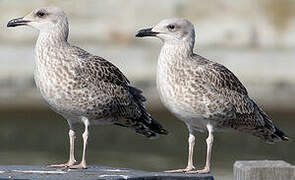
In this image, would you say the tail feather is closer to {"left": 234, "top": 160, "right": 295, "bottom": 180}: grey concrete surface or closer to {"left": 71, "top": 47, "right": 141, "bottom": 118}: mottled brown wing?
{"left": 71, "top": 47, "right": 141, "bottom": 118}: mottled brown wing

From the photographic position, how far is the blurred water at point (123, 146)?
838 inches

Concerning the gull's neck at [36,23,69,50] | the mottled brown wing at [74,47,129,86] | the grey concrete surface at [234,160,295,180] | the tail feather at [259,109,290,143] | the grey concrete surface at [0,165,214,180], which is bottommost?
the grey concrete surface at [0,165,214,180]

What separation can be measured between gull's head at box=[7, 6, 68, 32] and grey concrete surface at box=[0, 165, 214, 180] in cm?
157

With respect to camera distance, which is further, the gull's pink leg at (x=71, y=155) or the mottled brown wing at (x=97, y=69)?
the mottled brown wing at (x=97, y=69)

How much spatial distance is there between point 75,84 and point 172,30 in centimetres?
121

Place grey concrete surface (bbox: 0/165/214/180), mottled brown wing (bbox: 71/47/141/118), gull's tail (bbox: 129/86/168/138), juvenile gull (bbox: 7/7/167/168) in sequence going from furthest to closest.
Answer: gull's tail (bbox: 129/86/168/138), mottled brown wing (bbox: 71/47/141/118), juvenile gull (bbox: 7/7/167/168), grey concrete surface (bbox: 0/165/214/180)

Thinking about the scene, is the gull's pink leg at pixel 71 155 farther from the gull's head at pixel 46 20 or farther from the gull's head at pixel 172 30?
the gull's head at pixel 172 30

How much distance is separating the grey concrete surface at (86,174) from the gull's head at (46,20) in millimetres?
1570

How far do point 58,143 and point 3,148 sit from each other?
1.42 m

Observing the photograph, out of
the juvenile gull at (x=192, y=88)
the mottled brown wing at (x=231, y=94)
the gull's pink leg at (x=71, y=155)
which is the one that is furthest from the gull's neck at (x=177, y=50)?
the gull's pink leg at (x=71, y=155)

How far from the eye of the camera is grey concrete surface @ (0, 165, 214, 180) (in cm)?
1102

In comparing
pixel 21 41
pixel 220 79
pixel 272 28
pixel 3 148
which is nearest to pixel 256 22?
pixel 272 28

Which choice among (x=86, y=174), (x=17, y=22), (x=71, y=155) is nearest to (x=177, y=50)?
(x=71, y=155)

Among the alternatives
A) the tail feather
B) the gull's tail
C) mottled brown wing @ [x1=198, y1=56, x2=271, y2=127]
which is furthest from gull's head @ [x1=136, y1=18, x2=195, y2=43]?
the tail feather
